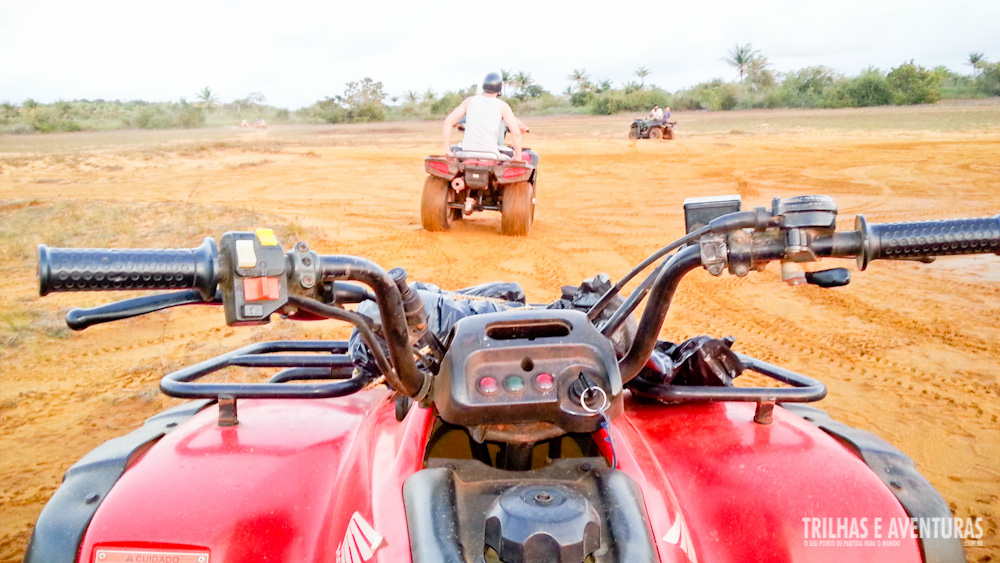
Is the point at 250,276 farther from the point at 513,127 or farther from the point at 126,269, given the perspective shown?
the point at 513,127

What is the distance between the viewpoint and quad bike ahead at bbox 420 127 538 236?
836 cm

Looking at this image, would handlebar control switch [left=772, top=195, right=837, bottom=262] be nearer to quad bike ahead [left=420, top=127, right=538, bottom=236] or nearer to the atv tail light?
quad bike ahead [left=420, top=127, right=538, bottom=236]

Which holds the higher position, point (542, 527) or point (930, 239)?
point (930, 239)

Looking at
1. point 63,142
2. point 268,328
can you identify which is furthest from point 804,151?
point 63,142

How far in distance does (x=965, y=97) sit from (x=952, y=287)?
37287 mm

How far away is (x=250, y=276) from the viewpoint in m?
1.27

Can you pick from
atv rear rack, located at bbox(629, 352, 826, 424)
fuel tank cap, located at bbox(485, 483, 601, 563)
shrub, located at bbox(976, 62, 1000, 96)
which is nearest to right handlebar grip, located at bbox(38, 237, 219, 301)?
fuel tank cap, located at bbox(485, 483, 601, 563)

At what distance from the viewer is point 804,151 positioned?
17.5m

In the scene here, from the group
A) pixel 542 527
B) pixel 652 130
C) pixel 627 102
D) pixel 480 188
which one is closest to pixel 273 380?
pixel 542 527

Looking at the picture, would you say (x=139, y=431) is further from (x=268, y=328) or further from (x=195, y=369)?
(x=268, y=328)

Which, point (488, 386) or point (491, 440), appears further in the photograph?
point (491, 440)

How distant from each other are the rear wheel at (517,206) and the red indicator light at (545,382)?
7.07 m

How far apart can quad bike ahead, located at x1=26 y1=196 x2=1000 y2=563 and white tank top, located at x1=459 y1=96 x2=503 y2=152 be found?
629 cm

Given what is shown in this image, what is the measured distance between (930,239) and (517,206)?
713cm
